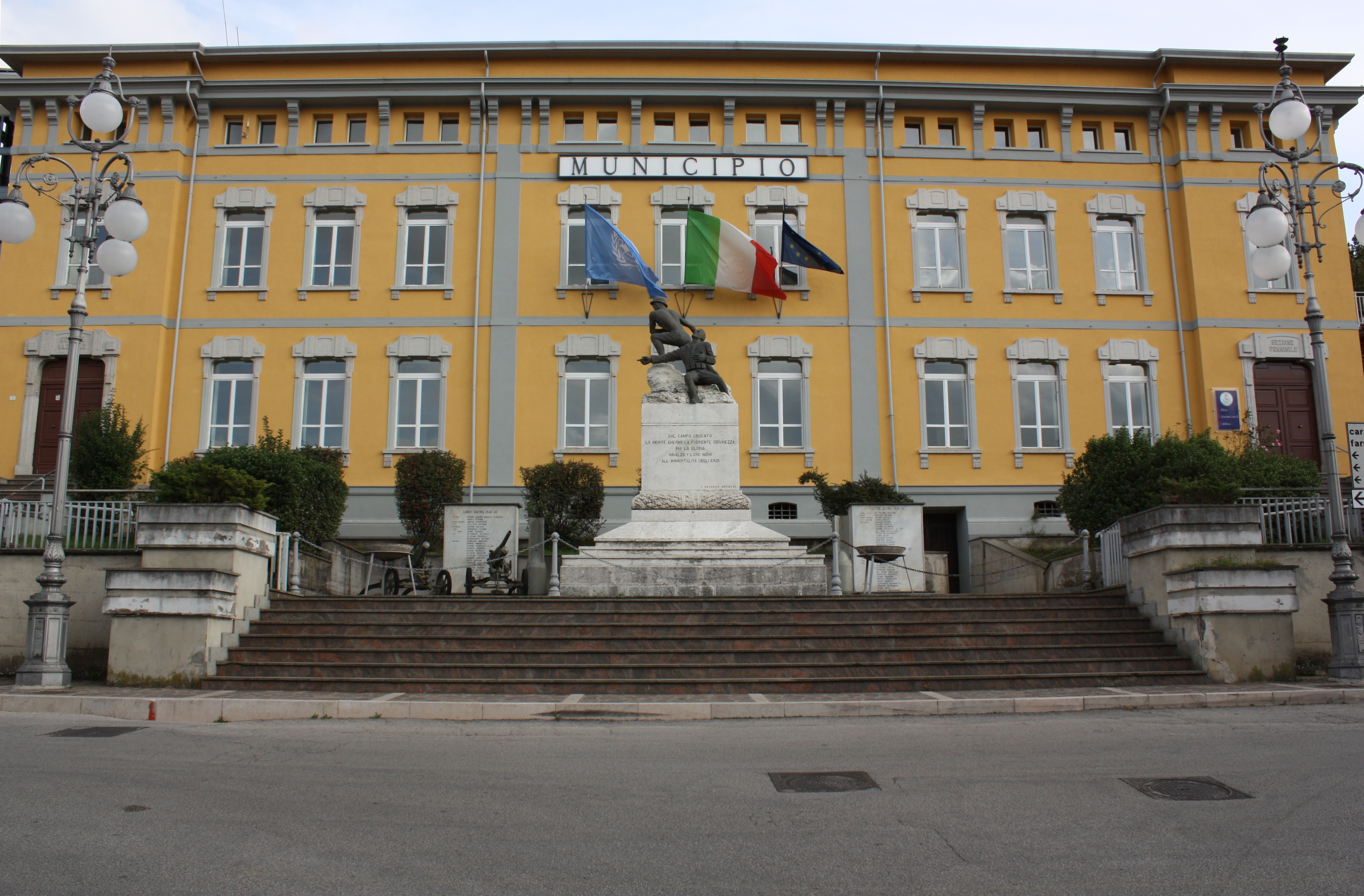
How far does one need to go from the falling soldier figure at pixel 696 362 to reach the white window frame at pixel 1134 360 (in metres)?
13.1

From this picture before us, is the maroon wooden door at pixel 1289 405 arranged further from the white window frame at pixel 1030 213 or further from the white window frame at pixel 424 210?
the white window frame at pixel 424 210

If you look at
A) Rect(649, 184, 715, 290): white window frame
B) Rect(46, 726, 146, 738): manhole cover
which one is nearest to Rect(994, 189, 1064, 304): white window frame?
Rect(649, 184, 715, 290): white window frame

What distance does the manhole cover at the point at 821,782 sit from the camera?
687 centimetres

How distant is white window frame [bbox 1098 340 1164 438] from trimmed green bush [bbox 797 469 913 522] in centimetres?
811

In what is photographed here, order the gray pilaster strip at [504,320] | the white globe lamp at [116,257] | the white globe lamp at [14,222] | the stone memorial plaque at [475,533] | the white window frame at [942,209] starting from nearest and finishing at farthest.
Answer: the white globe lamp at [14,222] < the white globe lamp at [116,257] < the stone memorial plaque at [475,533] < the gray pilaster strip at [504,320] < the white window frame at [942,209]

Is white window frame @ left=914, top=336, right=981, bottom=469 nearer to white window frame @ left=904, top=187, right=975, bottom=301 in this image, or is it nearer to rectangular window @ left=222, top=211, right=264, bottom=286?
white window frame @ left=904, top=187, right=975, bottom=301

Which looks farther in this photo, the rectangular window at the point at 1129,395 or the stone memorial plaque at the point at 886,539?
the rectangular window at the point at 1129,395

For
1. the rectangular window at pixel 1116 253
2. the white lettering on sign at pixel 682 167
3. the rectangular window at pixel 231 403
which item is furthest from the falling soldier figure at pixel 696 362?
the rectangular window at pixel 1116 253

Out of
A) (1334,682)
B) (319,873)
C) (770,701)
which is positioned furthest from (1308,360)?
(319,873)

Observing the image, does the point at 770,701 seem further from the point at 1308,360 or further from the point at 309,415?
the point at 1308,360

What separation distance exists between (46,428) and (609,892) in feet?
83.8

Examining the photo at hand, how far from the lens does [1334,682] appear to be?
12250 mm

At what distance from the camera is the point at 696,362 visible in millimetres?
17750

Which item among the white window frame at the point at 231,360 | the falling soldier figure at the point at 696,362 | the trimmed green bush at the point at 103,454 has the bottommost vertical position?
the trimmed green bush at the point at 103,454
